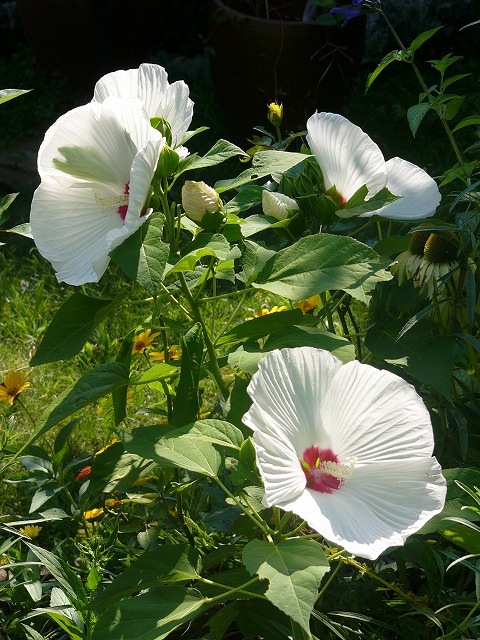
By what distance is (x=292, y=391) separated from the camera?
0.86 m

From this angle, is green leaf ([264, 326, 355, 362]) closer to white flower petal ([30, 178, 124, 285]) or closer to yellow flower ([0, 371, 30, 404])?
white flower petal ([30, 178, 124, 285])

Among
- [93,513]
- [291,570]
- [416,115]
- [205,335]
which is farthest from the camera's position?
[93,513]

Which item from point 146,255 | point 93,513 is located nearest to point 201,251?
point 146,255

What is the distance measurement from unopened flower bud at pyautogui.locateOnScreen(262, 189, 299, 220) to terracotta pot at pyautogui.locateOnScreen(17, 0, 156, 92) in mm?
2643

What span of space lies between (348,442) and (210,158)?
1.14ft

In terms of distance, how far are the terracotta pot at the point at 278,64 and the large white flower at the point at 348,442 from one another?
87.4 inches

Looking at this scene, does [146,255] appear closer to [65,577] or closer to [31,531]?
[65,577]

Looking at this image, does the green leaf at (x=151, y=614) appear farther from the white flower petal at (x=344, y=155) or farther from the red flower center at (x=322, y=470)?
the white flower petal at (x=344, y=155)

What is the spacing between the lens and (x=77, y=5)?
3.50 m

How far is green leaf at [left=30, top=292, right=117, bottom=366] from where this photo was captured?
3.26ft

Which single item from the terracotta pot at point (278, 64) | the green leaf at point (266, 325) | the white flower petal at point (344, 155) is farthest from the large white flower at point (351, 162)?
the terracotta pot at point (278, 64)

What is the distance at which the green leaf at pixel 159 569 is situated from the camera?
945 mm

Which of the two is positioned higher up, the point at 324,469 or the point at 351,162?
the point at 351,162

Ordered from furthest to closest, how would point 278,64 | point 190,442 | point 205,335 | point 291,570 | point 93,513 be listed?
point 278,64
point 93,513
point 205,335
point 190,442
point 291,570
